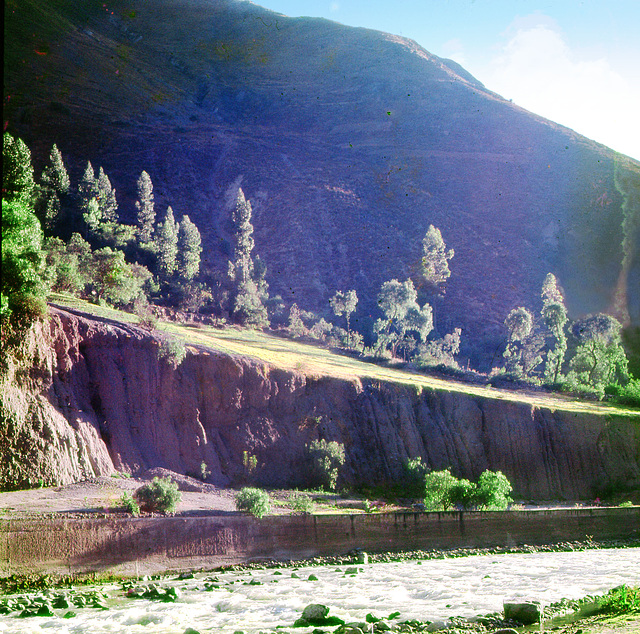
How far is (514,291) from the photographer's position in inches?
3388

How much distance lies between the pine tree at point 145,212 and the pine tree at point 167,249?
4.40ft

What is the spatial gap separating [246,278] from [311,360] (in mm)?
28311

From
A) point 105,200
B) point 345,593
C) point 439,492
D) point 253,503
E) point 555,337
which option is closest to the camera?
point 345,593

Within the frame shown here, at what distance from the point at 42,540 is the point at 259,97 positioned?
103 metres

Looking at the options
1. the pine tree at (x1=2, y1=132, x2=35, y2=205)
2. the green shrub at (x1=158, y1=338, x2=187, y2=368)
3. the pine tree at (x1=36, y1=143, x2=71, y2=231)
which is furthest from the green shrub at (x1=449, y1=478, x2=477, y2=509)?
the pine tree at (x1=36, y1=143, x2=71, y2=231)

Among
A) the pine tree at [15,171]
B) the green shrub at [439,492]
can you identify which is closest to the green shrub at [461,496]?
the green shrub at [439,492]

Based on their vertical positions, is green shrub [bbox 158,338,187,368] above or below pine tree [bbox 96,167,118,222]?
below

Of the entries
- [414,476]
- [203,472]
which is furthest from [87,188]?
[414,476]

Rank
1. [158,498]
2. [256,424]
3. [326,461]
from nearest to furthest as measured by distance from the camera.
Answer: [158,498] → [326,461] → [256,424]

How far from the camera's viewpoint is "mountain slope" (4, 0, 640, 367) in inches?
3314

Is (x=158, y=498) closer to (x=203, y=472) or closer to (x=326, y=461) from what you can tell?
(x=203, y=472)

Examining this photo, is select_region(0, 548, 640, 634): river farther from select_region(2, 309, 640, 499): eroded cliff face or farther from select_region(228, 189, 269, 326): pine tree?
select_region(228, 189, 269, 326): pine tree

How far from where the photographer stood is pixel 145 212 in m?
74.8

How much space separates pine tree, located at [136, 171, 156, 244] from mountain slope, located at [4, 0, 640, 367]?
6972mm
